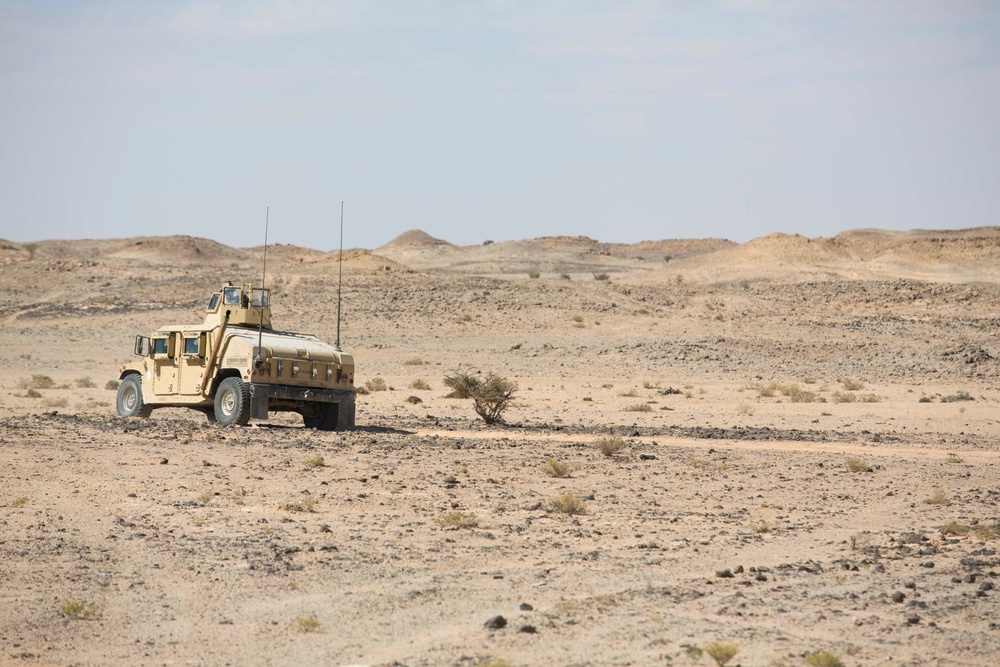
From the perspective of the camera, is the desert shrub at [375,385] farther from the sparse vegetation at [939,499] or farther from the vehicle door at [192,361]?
the sparse vegetation at [939,499]

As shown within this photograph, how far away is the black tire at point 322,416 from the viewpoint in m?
24.1

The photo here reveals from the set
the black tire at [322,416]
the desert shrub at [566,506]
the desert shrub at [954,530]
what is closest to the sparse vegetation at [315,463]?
the desert shrub at [566,506]

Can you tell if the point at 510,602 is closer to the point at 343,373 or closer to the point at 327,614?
the point at 327,614

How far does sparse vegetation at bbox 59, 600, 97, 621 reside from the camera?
9352 millimetres

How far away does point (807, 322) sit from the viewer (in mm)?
52188

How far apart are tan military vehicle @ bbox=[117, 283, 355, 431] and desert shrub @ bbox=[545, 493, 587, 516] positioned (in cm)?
923

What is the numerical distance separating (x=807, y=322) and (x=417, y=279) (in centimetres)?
1920

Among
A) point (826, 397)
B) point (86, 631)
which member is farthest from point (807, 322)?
point (86, 631)

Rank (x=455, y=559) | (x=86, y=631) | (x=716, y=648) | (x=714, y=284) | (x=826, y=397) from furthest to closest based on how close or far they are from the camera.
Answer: (x=714, y=284)
(x=826, y=397)
(x=455, y=559)
(x=86, y=631)
(x=716, y=648)

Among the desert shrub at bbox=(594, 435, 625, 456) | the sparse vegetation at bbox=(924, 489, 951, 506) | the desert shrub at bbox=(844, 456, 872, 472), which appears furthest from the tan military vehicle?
the sparse vegetation at bbox=(924, 489, 951, 506)

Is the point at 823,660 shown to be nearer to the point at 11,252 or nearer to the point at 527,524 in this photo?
the point at 527,524

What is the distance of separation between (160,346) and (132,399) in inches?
61.6

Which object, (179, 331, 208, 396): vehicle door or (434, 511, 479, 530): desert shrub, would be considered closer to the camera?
(434, 511, 479, 530): desert shrub

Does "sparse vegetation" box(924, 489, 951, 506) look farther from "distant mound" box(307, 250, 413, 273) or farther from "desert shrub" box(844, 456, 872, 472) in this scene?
"distant mound" box(307, 250, 413, 273)
